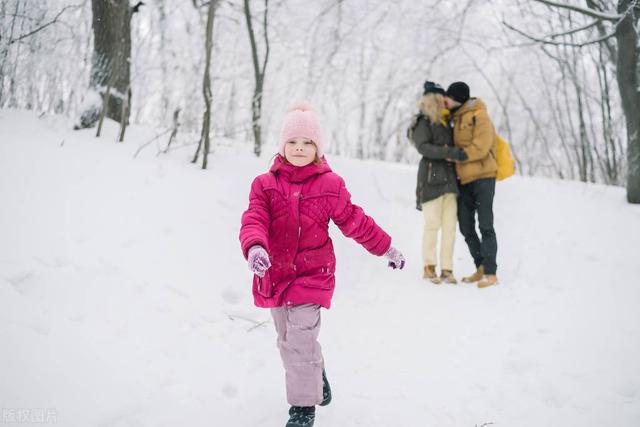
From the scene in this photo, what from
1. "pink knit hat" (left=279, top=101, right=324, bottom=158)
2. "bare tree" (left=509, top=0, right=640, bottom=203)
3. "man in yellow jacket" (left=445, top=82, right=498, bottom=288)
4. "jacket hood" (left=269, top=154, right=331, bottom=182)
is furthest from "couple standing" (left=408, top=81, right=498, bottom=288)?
"bare tree" (left=509, top=0, right=640, bottom=203)

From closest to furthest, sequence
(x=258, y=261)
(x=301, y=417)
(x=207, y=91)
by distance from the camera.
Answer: (x=258, y=261)
(x=301, y=417)
(x=207, y=91)

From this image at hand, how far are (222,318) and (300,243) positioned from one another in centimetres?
126

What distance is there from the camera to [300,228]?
74.9 inches

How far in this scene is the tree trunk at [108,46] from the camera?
4.98m

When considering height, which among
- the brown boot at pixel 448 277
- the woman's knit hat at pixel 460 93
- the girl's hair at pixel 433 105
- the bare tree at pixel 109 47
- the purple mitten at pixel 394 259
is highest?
the bare tree at pixel 109 47

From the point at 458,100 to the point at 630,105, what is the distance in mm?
2954

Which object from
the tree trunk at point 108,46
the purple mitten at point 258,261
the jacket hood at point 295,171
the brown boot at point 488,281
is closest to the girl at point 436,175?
the brown boot at point 488,281

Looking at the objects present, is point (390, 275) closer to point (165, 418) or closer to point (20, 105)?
point (165, 418)

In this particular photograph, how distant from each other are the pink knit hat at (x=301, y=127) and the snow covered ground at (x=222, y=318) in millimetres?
1386

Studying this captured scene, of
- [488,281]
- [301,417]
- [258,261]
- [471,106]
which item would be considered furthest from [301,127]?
[488,281]

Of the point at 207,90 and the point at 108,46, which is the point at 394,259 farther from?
the point at 108,46

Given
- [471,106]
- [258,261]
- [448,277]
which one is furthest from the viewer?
[448,277]

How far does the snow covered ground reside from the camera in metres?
2.01

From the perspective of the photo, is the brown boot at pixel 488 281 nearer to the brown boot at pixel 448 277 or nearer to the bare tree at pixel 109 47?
the brown boot at pixel 448 277
